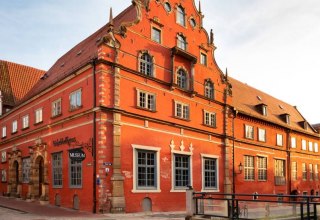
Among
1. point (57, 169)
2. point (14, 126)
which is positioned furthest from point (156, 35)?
point (14, 126)

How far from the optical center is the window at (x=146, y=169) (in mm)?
22922

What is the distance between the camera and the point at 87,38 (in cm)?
3142

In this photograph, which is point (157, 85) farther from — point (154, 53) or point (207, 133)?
point (207, 133)

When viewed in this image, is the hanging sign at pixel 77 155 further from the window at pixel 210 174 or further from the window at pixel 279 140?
the window at pixel 279 140

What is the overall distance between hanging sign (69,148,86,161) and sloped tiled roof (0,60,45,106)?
20.6m

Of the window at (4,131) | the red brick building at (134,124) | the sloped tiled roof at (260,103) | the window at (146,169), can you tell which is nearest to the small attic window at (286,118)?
the sloped tiled roof at (260,103)

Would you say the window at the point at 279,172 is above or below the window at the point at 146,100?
below

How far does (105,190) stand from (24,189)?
12.1 metres

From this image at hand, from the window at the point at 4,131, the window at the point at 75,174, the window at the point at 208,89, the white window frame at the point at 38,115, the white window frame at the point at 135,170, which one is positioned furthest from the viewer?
the window at the point at 4,131

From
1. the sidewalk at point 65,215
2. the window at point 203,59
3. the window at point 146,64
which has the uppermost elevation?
the window at point 203,59

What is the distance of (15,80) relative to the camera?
41719 mm

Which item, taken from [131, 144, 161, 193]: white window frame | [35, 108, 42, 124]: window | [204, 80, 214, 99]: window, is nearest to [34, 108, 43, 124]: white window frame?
[35, 108, 42, 124]: window

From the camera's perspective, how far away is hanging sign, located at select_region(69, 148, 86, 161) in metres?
20.8

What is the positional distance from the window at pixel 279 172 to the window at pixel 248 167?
447 centimetres
